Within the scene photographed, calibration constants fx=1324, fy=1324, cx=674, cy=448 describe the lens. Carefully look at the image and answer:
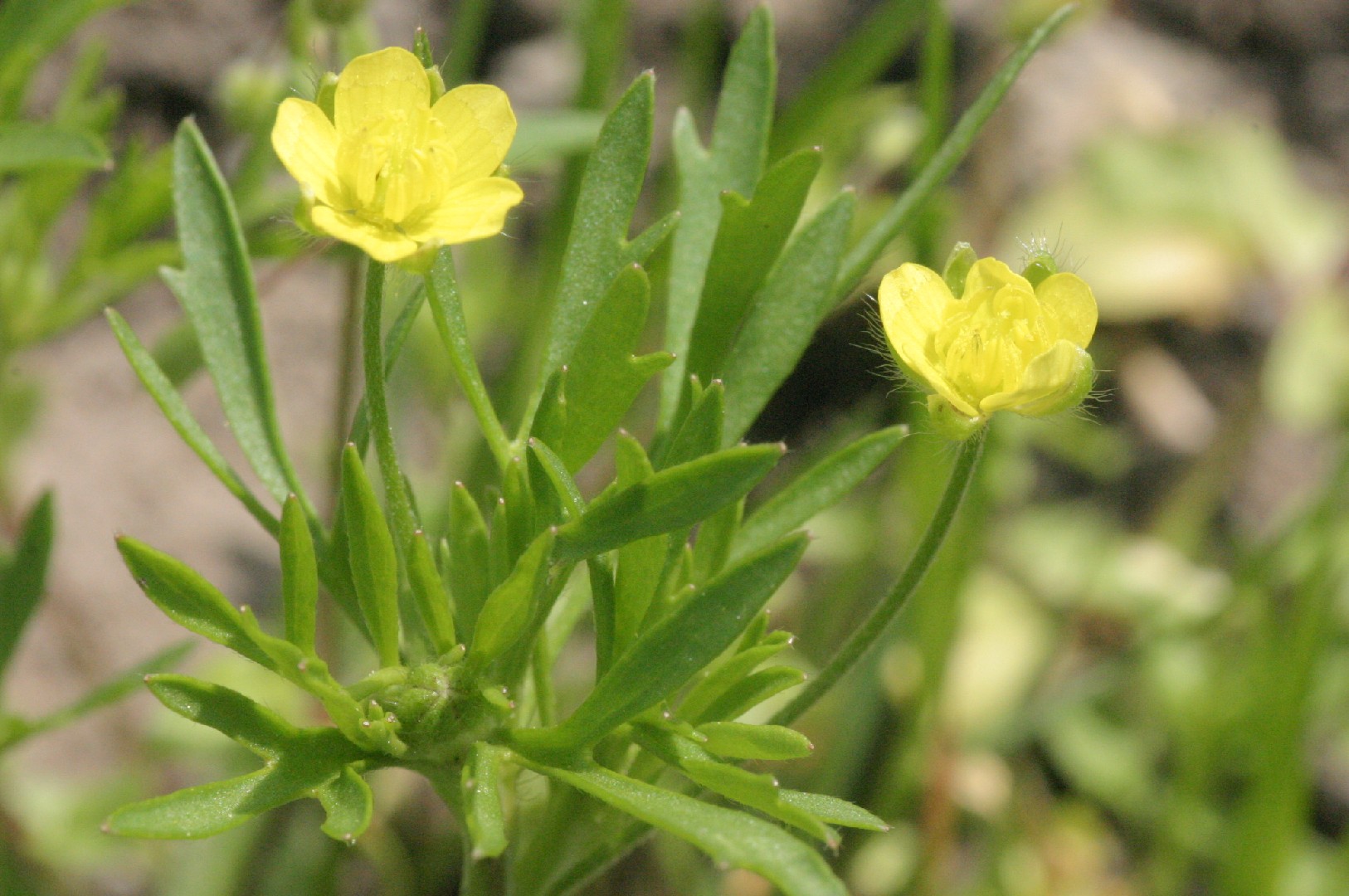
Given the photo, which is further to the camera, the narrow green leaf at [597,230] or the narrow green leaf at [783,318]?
the narrow green leaf at [783,318]

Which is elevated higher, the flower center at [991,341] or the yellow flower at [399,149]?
the yellow flower at [399,149]

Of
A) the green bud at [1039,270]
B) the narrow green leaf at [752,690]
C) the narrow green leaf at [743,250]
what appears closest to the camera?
the narrow green leaf at [752,690]

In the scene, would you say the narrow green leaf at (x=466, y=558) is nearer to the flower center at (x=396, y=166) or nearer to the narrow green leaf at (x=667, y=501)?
the narrow green leaf at (x=667, y=501)

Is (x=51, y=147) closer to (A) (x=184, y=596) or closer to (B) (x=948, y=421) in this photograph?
(A) (x=184, y=596)

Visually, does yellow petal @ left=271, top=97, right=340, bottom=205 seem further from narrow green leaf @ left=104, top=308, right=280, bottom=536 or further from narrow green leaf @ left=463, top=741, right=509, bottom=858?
narrow green leaf @ left=463, top=741, right=509, bottom=858

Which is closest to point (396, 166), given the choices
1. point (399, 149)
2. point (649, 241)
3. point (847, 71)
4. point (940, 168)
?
point (399, 149)

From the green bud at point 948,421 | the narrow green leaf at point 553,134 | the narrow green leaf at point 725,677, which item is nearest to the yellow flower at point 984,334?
the green bud at point 948,421
